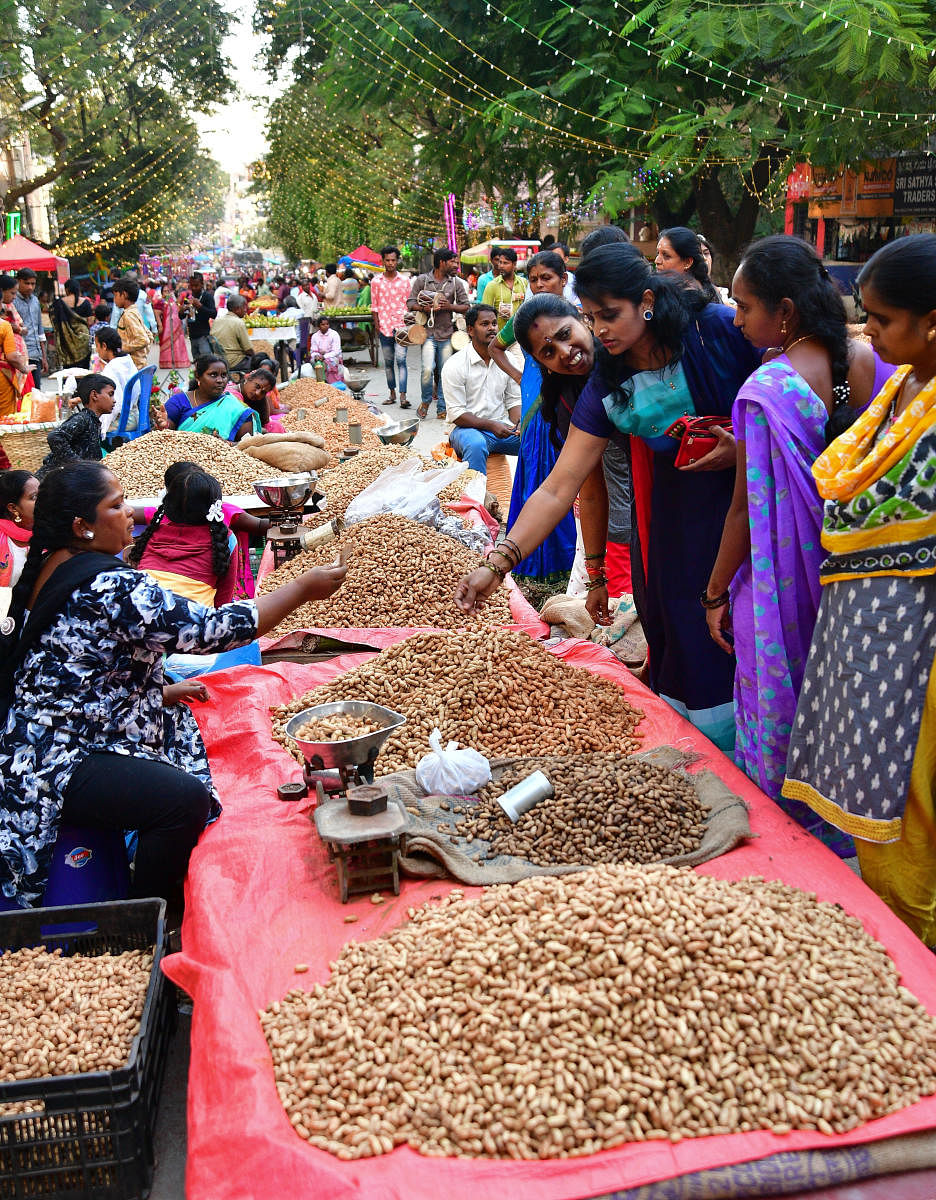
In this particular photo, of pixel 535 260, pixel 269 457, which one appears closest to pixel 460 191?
pixel 269 457

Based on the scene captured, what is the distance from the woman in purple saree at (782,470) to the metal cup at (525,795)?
0.54m

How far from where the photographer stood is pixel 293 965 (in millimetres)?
2002

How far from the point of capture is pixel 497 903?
1959 mm

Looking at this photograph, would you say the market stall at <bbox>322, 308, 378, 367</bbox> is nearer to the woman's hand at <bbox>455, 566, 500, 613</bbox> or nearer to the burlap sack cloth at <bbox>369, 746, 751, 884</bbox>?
the woman's hand at <bbox>455, 566, 500, 613</bbox>

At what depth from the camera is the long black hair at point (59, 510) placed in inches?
95.0

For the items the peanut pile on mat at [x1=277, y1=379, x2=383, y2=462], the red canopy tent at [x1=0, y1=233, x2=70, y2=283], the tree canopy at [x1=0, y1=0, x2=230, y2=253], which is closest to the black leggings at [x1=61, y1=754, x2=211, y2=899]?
the peanut pile on mat at [x1=277, y1=379, x2=383, y2=462]

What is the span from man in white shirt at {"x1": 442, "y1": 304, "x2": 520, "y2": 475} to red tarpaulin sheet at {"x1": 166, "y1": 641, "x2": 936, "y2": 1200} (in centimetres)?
340

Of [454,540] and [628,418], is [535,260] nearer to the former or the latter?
[454,540]

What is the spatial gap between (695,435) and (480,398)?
4056mm

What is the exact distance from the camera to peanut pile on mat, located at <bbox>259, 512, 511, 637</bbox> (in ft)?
13.6

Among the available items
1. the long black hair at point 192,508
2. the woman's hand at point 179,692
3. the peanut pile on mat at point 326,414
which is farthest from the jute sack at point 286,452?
the woman's hand at point 179,692

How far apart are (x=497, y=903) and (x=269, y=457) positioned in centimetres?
524

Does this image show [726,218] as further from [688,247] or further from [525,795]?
[525,795]

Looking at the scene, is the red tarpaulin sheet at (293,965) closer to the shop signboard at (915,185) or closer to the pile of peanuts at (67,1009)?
the pile of peanuts at (67,1009)
